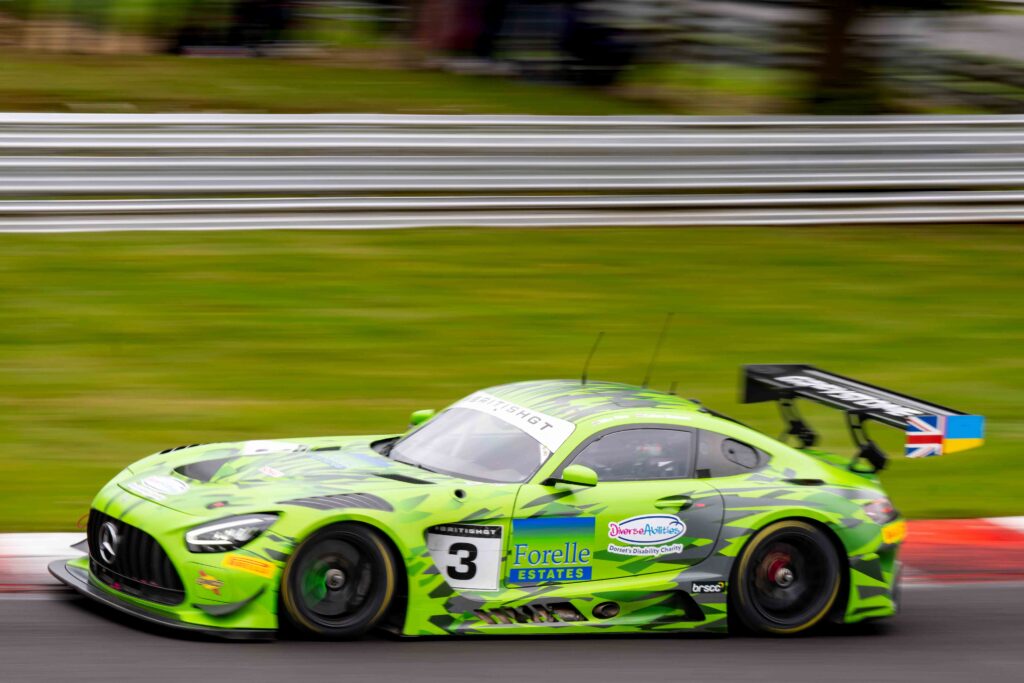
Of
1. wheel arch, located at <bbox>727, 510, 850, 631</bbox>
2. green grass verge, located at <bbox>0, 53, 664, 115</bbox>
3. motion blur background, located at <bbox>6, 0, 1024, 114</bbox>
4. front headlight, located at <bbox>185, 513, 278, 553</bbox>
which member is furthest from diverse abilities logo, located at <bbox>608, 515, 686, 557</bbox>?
motion blur background, located at <bbox>6, 0, 1024, 114</bbox>

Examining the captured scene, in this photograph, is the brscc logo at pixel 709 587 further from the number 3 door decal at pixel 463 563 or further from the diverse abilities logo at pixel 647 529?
the number 3 door decal at pixel 463 563

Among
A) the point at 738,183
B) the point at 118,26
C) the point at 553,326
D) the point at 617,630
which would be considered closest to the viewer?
the point at 617,630

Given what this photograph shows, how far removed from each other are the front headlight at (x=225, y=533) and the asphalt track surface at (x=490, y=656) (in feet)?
1.46

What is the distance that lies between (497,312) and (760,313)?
2.39 meters

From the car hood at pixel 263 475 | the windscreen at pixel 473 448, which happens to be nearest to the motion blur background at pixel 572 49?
the windscreen at pixel 473 448

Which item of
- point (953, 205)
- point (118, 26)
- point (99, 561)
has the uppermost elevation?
point (118, 26)

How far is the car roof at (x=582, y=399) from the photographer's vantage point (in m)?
7.54

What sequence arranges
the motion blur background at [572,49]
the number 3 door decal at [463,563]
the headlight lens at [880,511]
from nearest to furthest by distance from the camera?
the number 3 door decal at [463,563] < the headlight lens at [880,511] < the motion blur background at [572,49]

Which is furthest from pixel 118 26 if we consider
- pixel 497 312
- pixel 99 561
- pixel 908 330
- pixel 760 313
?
pixel 99 561

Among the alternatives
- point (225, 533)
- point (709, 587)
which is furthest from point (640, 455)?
point (225, 533)

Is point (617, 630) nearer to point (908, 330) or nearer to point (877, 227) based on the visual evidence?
point (908, 330)

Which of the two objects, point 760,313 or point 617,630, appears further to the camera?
point 760,313

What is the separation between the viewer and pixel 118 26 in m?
16.4

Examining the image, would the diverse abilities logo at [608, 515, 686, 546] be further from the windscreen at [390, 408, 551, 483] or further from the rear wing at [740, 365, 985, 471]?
the rear wing at [740, 365, 985, 471]
